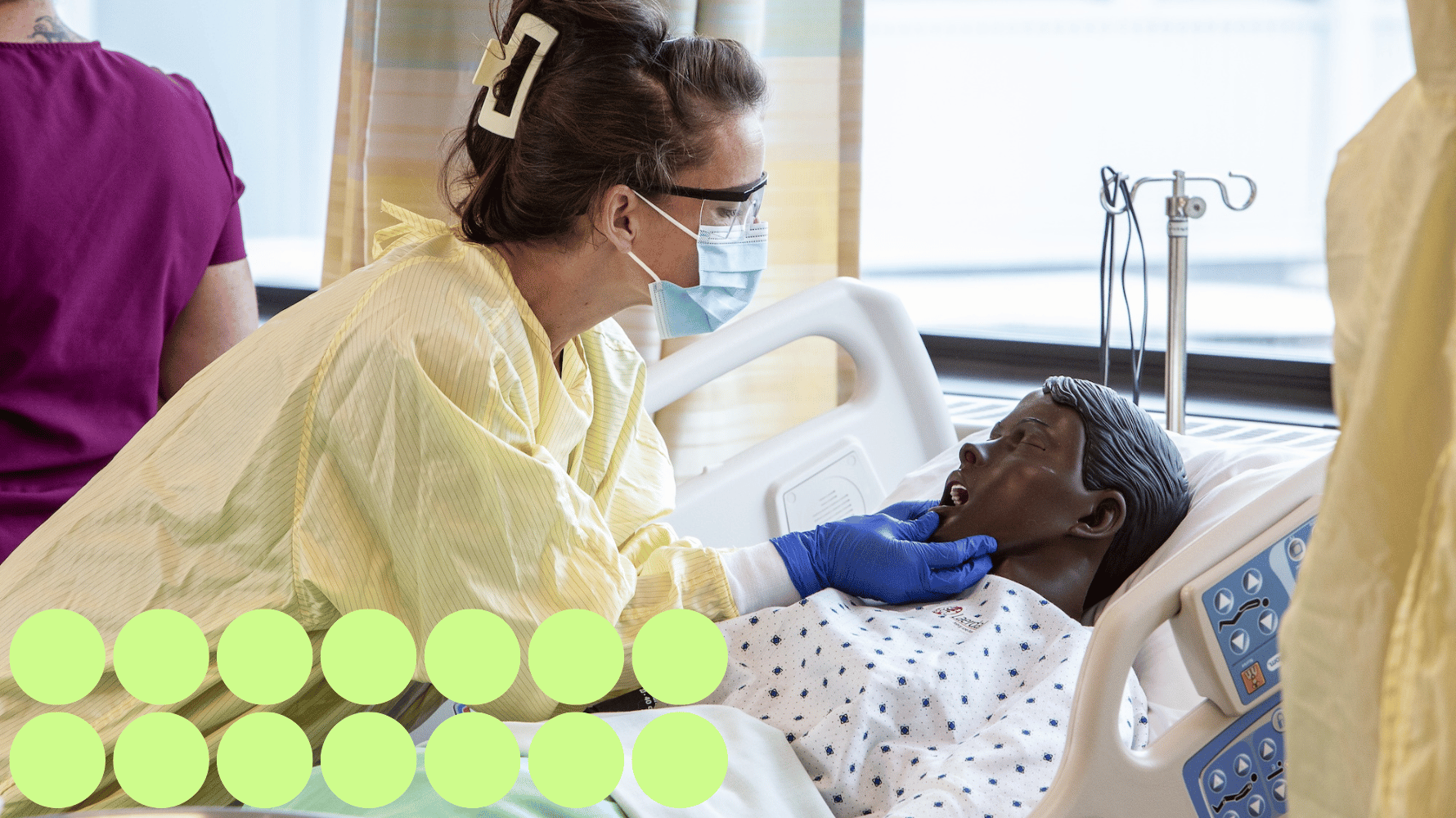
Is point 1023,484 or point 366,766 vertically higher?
point 1023,484

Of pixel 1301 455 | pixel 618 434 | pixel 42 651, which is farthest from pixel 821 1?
pixel 42 651

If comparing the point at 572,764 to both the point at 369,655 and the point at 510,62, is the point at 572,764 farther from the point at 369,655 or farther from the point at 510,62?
the point at 510,62

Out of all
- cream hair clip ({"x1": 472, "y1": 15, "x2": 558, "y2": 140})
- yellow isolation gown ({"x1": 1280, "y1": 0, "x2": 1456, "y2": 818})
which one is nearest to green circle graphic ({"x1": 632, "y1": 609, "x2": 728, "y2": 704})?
cream hair clip ({"x1": 472, "y1": 15, "x2": 558, "y2": 140})

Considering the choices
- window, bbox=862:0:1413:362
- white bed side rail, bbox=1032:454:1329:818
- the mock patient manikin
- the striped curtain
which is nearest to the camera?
white bed side rail, bbox=1032:454:1329:818

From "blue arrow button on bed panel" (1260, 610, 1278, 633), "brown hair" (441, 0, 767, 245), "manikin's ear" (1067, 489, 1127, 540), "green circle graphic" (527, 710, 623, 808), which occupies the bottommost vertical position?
"green circle graphic" (527, 710, 623, 808)

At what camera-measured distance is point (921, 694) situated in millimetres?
1373

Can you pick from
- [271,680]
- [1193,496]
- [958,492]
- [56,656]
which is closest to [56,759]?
[56,656]

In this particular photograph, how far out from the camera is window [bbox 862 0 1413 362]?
8.67 ft

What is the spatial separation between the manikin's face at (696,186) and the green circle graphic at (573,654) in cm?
53

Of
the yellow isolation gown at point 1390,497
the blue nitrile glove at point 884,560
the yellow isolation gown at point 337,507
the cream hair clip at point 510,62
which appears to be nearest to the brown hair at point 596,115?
the cream hair clip at point 510,62

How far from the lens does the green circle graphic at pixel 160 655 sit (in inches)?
54.0

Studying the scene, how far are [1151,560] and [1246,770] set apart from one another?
610 millimetres

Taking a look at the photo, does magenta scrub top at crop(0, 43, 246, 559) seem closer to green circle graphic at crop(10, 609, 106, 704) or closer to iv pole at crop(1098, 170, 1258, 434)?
green circle graphic at crop(10, 609, 106, 704)

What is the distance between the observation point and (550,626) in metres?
1.35
